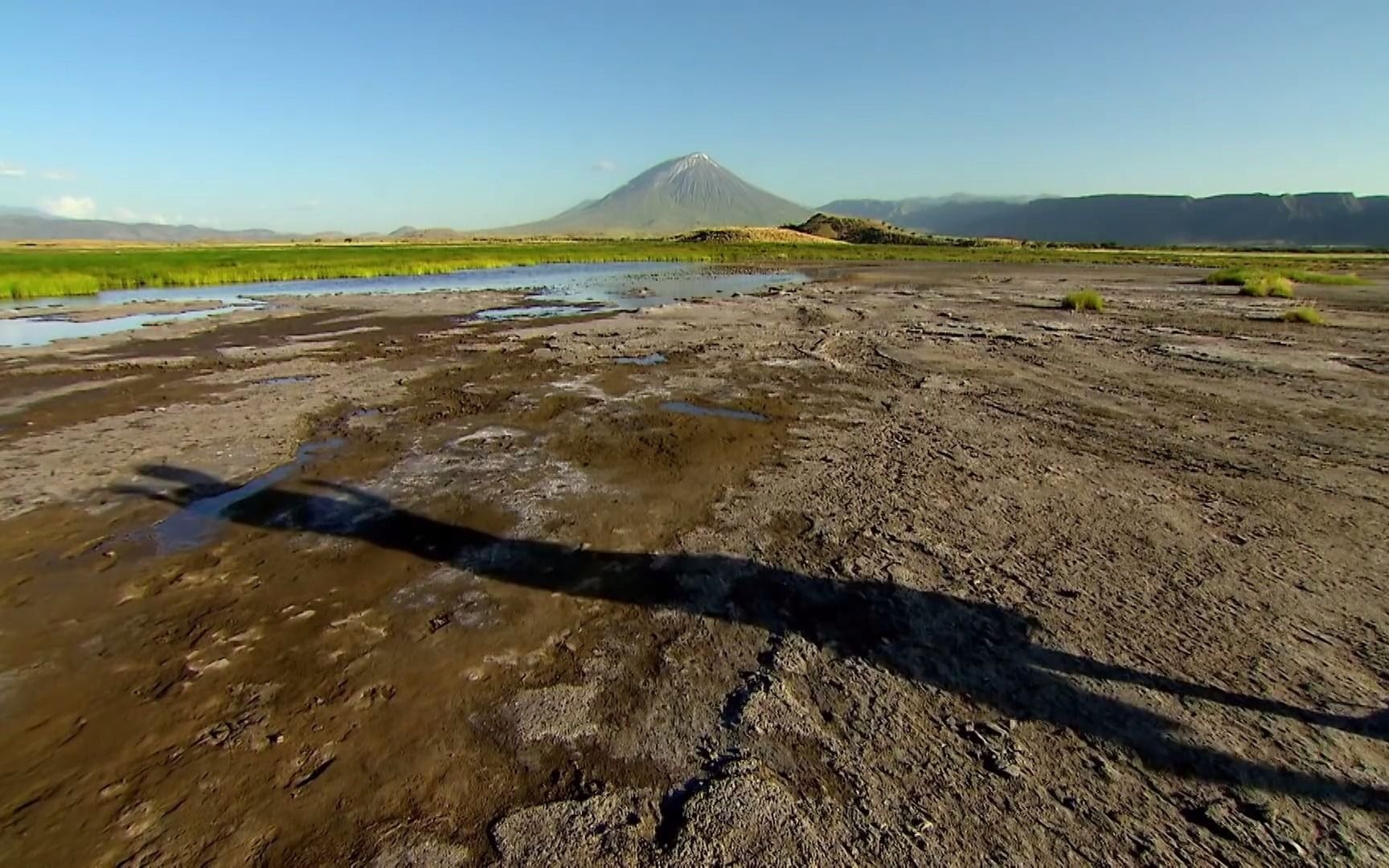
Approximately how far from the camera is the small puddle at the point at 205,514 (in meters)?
6.45

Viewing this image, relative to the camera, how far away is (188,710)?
4043 millimetres

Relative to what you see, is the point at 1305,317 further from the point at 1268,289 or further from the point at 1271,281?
the point at 1271,281

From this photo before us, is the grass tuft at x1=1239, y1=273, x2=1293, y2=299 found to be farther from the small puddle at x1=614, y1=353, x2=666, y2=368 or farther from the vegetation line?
the small puddle at x1=614, y1=353, x2=666, y2=368

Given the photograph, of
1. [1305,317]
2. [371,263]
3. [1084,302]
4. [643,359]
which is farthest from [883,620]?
[371,263]

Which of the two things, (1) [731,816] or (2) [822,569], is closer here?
(1) [731,816]

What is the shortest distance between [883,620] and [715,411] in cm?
663

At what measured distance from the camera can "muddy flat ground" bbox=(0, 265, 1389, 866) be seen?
3158 mm

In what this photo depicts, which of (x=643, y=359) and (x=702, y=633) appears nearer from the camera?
(x=702, y=633)

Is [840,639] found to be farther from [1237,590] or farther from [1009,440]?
[1009,440]

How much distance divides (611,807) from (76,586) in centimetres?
550

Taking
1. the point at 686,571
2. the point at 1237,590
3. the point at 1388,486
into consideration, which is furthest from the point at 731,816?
the point at 1388,486

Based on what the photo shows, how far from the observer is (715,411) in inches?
439

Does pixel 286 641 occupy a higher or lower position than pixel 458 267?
lower

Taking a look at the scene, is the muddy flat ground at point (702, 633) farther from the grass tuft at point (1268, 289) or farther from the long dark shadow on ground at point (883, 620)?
the grass tuft at point (1268, 289)
